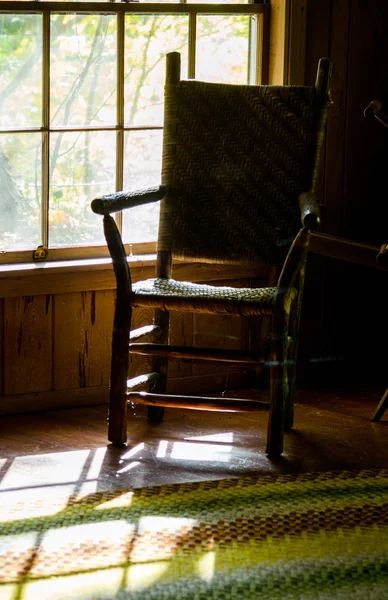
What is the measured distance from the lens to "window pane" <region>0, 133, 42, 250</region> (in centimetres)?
320

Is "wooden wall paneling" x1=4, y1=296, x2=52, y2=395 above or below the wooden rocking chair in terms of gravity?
below

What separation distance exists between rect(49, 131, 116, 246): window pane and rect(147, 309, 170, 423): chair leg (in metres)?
0.42

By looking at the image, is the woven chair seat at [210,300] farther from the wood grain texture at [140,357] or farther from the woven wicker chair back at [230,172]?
the wood grain texture at [140,357]

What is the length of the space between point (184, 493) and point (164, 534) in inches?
10.6

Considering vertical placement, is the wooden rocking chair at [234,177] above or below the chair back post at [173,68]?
below

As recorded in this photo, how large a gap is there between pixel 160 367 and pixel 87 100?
36.5 inches

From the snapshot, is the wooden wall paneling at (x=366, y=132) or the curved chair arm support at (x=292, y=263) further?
the wooden wall paneling at (x=366, y=132)

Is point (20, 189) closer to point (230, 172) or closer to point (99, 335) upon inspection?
point (99, 335)

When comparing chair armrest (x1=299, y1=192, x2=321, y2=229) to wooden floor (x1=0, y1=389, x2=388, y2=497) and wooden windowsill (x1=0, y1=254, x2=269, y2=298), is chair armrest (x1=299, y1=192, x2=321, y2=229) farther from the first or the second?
wooden floor (x1=0, y1=389, x2=388, y2=497)

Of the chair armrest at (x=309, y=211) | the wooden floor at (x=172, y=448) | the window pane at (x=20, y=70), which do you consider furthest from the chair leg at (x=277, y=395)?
the window pane at (x=20, y=70)

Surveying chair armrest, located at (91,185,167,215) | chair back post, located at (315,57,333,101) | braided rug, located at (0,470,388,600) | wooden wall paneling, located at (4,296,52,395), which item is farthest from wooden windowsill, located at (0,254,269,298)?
braided rug, located at (0,470,388,600)

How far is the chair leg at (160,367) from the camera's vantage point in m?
3.18

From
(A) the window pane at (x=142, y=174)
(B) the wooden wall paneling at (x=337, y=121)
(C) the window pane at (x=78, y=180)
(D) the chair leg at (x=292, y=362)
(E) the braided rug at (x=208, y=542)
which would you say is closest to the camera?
(E) the braided rug at (x=208, y=542)

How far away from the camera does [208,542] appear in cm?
229
